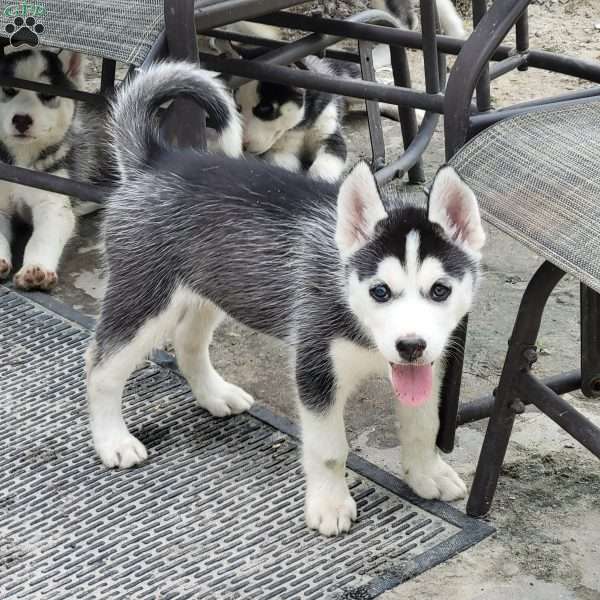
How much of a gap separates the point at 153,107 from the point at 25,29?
63 cm

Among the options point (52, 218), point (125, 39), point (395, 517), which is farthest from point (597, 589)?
point (52, 218)

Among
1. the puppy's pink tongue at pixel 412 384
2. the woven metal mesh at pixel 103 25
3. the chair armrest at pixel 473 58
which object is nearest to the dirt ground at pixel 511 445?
the puppy's pink tongue at pixel 412 384

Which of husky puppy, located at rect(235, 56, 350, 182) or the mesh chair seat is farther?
husky puppy, located at rect(235, 56, 350, 182)

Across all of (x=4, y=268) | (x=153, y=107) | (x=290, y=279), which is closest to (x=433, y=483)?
(x=290, y=279)

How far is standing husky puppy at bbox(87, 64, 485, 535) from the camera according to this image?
7.91ft

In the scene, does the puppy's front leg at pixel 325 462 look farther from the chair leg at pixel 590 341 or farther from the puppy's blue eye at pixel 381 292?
the chair leg at pixel 590 341

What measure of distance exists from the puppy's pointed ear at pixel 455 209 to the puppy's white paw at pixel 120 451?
117 centimetres

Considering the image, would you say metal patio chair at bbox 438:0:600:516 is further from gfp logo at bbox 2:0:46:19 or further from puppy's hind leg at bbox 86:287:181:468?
gfp logo at bbox 2:0:46:19

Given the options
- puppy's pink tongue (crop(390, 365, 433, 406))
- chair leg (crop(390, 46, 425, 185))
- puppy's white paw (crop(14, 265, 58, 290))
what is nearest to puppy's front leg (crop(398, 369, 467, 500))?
puppy's pink tongue (crop(390, 365, 433, 406))

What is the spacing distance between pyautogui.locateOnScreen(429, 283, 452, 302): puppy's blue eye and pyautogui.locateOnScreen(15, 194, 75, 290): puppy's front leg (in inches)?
84.2

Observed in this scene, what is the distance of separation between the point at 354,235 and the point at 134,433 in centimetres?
110

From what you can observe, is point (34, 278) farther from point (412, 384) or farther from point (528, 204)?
point (528, 204)

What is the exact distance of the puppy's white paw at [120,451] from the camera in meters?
3.08

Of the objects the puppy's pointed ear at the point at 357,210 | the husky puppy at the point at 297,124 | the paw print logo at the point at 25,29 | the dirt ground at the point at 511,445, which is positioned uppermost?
the paw print logo at the point at 25,29
